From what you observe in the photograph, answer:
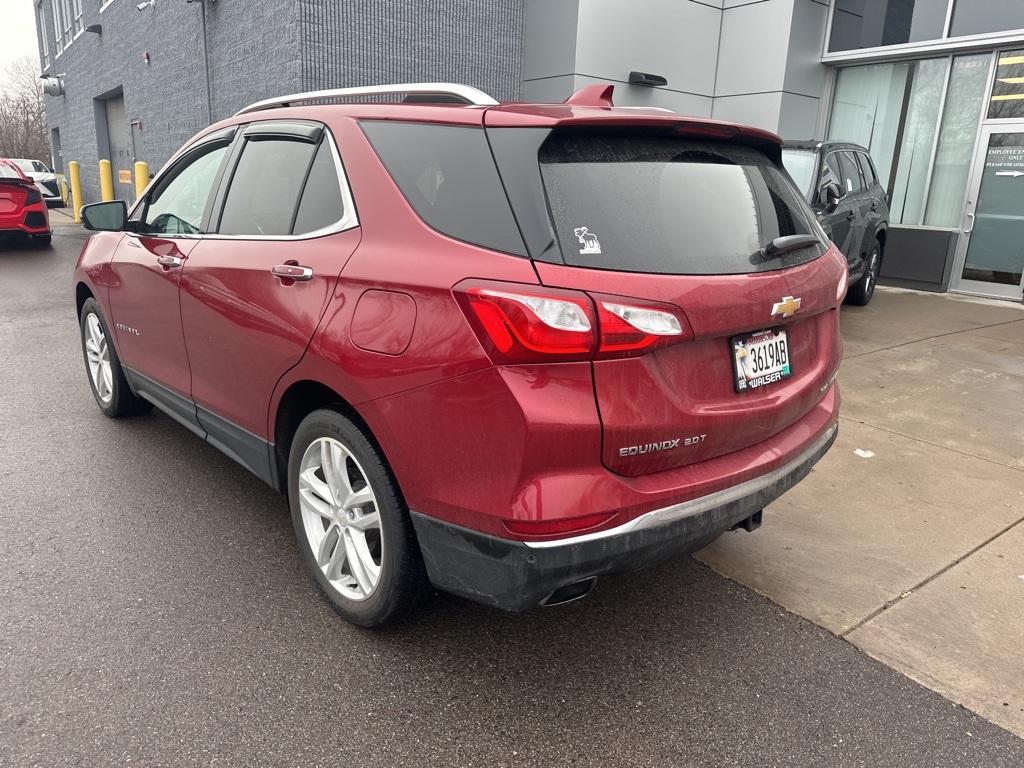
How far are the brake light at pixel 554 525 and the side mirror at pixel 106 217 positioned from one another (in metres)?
3.27

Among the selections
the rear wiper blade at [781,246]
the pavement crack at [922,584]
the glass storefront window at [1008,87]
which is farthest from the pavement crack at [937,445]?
the glass storefront window at [1008,87]

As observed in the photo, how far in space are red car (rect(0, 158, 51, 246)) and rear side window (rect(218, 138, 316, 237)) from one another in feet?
40.7

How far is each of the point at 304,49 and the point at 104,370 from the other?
A: 6.19 m

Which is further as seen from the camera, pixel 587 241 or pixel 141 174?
pixel 141 174

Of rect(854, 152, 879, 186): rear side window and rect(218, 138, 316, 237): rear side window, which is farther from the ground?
rect(854, 152, 879, 186): rear side window

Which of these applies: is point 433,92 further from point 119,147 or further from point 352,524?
point 119,147

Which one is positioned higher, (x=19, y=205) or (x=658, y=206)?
(x=658, y=206)

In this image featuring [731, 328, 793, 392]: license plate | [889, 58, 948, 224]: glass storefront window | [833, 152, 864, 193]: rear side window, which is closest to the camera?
[731, 328, 793, 392]: license plate

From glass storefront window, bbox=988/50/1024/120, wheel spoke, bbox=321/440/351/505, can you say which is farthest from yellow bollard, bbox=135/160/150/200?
wheel spoke, bbox=321/440/351/505

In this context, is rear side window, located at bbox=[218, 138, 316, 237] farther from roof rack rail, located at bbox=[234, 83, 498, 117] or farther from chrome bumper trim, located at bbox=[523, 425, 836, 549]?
chrome bumper trim, located at bbox=[523, 425, 836, 549]

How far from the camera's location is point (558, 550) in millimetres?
2010

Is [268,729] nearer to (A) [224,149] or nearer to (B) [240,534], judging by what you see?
(B) [240,534]

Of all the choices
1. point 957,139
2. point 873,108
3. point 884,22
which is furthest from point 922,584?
point 884,22

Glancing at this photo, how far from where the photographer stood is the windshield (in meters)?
7.48
